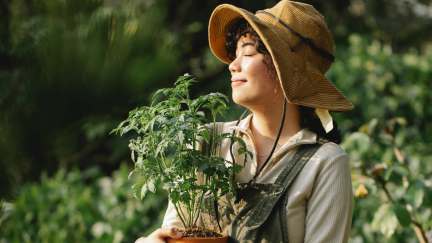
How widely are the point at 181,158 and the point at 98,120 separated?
2.68 meters

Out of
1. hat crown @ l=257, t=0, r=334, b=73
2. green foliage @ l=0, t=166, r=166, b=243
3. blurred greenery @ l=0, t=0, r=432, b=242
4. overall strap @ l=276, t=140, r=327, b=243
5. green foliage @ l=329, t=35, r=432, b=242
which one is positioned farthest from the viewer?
green foliage @ l=0, t=166, r=166, b=243

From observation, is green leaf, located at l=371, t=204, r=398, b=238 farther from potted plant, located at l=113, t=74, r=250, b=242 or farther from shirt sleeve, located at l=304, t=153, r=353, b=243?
potted plant, located at l=113, t=74, r=250, b=242

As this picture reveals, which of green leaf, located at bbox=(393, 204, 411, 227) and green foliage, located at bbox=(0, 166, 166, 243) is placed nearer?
green leaf, located at bbox=(393, 204, 411, 227)

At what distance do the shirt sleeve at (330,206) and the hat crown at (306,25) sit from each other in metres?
0.31

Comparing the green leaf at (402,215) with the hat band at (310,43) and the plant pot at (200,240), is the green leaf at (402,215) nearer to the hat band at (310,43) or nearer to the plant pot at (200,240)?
the hat band at (310,43)

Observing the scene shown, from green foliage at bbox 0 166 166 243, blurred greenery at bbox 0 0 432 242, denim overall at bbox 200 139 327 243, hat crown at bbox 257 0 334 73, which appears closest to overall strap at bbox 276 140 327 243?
denim overall at bbox 200 139 327 243

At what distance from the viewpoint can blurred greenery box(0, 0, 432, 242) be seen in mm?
3451

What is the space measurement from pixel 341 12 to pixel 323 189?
19.4 ft

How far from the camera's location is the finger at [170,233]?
1.92 m

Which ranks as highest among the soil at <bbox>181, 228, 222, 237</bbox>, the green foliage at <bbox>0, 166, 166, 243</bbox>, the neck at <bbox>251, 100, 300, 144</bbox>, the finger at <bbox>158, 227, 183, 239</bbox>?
the neck at <bbox>251, 100, 300, 144</bbox>

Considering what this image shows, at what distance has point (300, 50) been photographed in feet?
6.76

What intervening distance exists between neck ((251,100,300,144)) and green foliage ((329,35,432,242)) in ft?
2.63

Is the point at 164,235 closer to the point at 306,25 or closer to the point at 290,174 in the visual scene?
the point at 290,174

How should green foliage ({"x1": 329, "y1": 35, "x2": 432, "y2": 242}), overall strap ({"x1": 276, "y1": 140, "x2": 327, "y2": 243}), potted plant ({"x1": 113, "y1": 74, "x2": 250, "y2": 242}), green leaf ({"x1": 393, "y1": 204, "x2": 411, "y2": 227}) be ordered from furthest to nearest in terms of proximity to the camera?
green foliage ({"x1": 329, "y1": 35, "x2": 432, "y2": 242}) → green leaf ({"x1": 393, "y1": 204, "x2": 411, "y2": 227}) → overall strap ({"x1": 276, "y1": 140, "x2": 327, "y2": 243}) → potted plant ({"x1": 113, "y1": 74, "x2": 250, "y2": 242})
